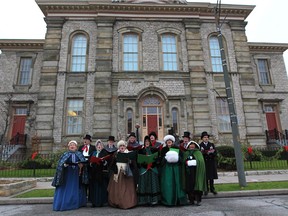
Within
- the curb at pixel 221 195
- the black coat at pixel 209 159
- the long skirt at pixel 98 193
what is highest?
the black coat at pixel 209 159

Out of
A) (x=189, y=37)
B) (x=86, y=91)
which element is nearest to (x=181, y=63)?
(x=189, y=37)

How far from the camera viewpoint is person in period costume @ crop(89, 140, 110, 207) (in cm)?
638

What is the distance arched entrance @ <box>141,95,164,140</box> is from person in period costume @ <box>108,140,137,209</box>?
11.9m

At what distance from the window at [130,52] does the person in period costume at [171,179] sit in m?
13.8

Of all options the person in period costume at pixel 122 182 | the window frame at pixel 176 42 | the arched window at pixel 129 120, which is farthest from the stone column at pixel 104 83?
the person in period costume at pixel 122 182

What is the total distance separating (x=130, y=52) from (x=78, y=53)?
442 centimetres

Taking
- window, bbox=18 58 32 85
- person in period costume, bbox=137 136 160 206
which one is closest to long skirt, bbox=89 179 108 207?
person in period costume, bbox=137 136 160 206

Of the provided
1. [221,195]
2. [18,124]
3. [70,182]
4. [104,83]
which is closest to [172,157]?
[221,195]

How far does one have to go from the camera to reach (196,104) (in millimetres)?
18594

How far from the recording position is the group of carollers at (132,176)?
20.1ft

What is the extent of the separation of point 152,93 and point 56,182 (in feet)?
44.0

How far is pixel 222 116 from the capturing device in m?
19.1

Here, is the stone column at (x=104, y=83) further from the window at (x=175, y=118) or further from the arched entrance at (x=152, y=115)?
the window at (x=175, y=118)

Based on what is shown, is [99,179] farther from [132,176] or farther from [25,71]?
[25,71]
